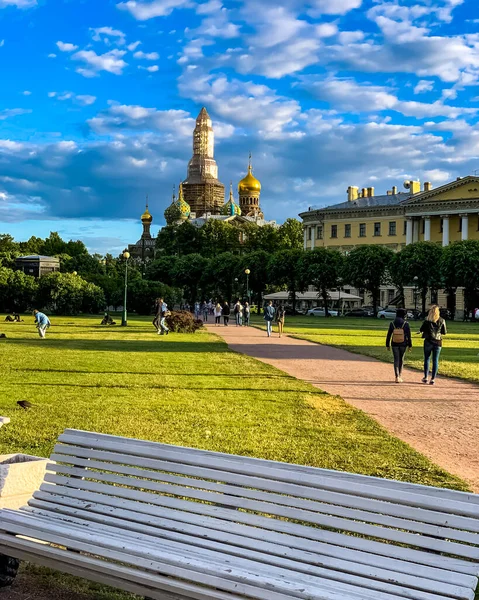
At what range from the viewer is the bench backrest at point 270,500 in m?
3.83

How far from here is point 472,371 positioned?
64.0 ft

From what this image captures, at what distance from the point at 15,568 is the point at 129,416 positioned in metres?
6.18

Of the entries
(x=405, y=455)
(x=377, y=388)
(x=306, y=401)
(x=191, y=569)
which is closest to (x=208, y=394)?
(x=306, y=401)

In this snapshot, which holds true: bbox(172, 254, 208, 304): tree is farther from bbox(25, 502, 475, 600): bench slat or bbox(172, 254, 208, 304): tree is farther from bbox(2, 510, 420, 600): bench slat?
bbox(2, 510, 420, 600): bench slat

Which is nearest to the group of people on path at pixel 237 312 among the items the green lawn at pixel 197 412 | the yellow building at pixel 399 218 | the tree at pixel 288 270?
the tree at pixel 288 270

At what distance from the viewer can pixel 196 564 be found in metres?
3.96

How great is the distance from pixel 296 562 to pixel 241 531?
17.5 inches

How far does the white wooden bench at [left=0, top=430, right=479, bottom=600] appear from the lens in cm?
375

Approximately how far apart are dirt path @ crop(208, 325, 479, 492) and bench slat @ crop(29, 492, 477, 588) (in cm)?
390

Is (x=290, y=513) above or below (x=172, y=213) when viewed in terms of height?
below

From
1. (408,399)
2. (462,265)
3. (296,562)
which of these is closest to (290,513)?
(296,562)

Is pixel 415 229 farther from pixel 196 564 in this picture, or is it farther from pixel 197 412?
pixel 196 564

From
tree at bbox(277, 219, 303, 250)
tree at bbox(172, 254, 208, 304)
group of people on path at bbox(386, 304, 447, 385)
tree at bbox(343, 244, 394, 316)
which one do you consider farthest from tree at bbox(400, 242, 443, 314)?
group of people on path at bbox(386, 304, 447, 385)

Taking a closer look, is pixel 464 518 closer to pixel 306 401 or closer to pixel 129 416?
pixel 129 416
